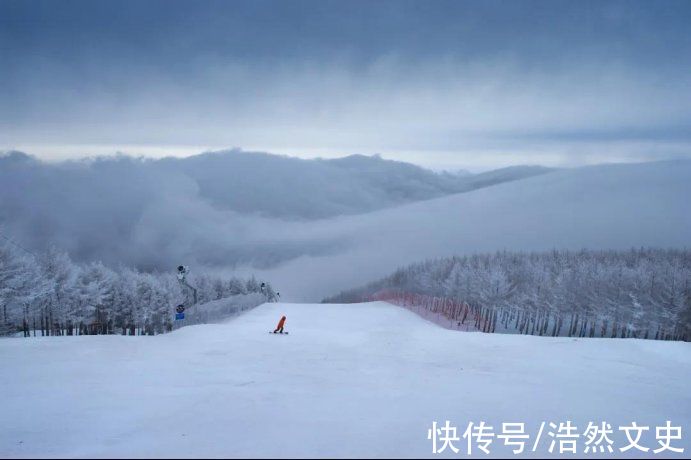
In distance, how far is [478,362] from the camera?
12648 mm

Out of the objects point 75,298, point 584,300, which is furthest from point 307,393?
point 75,298

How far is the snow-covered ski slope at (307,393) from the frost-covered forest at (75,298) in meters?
7.96

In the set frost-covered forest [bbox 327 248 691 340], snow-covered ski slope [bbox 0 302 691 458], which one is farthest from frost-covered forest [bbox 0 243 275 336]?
frost-covered forest [bbox 327 248 691 340]

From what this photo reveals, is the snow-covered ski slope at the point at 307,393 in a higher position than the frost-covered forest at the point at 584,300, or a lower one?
higher

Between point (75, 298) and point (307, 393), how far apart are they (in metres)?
46.9

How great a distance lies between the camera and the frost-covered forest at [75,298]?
34719 millimetres

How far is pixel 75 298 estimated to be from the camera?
1817 inches

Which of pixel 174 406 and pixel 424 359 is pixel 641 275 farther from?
pixel 174 406

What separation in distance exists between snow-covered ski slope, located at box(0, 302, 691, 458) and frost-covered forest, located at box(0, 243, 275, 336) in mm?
7963

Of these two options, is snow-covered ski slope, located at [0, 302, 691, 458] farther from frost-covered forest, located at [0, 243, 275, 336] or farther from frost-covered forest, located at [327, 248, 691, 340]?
frost-covered forest, located at [327, 248, 691, 340]

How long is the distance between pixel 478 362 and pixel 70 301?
47.1 meters

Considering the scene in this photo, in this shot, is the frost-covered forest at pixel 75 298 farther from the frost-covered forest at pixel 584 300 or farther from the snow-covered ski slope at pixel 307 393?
the frost-covered forest at pixel 584 300

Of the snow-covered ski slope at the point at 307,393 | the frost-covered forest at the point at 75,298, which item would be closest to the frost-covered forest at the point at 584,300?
the snow-covered ski slope at the point at 307,393

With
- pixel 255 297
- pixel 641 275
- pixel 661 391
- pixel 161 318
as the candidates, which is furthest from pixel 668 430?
pixel 161 318
